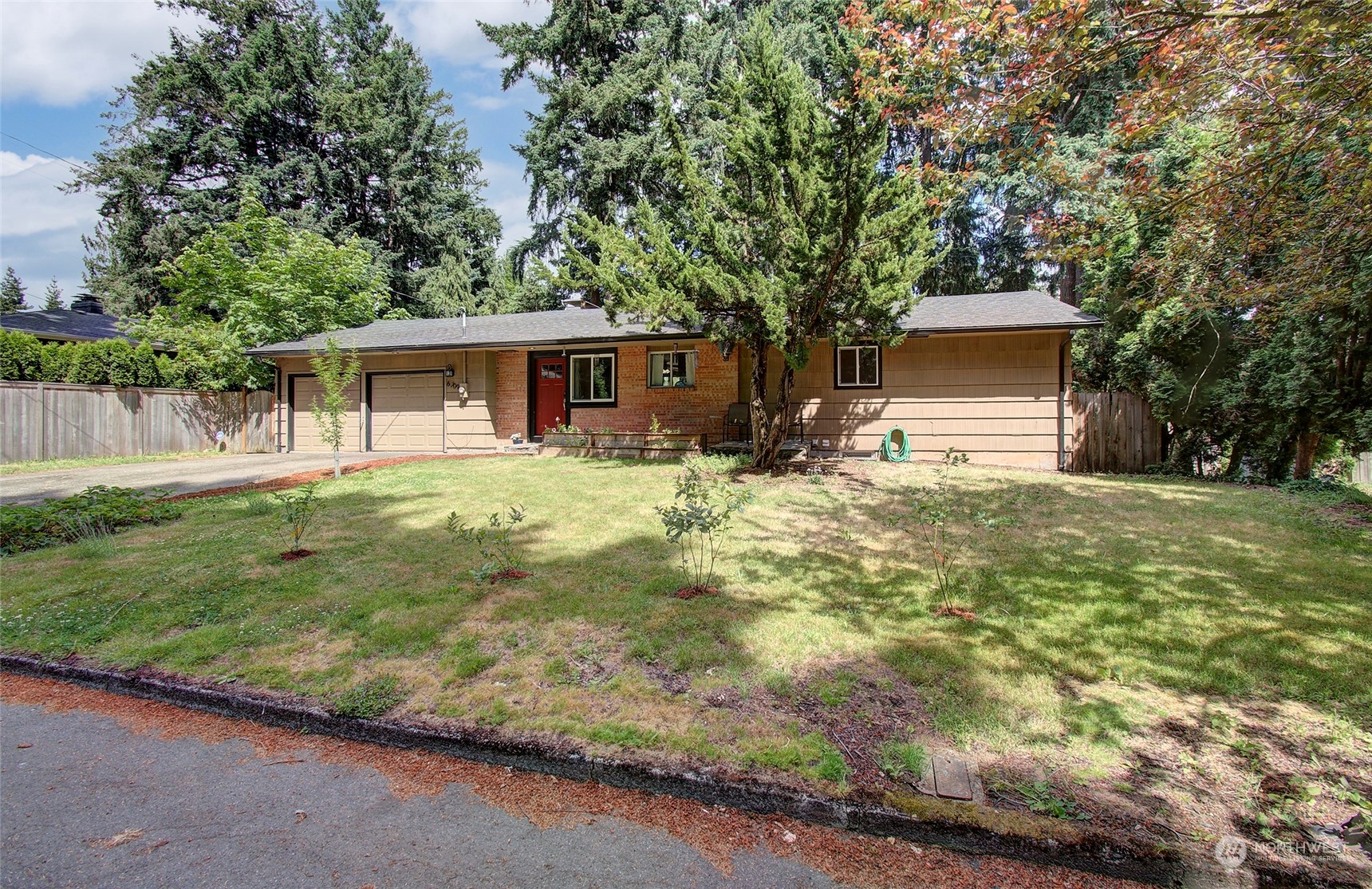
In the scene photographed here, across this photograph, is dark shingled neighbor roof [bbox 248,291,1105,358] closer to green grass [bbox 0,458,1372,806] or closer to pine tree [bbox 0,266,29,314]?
green grass [bbox 0,458,1372,806]

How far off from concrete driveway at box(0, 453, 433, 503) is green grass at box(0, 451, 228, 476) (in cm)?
51

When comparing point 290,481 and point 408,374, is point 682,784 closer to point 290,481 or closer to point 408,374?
point 290,481

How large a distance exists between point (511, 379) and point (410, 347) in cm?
248

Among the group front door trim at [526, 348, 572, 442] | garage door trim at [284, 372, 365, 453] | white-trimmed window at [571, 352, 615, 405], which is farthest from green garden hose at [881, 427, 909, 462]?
garage door trim at [284, 372, 365, 453]

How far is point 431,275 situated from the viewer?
2778 cm

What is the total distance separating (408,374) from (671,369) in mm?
7276

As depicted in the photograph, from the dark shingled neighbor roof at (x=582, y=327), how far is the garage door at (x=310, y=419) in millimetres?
943

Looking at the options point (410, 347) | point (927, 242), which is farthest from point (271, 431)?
point (927, 242)

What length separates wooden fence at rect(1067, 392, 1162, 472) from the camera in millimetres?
11984

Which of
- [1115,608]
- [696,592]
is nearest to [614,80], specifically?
[696,592]

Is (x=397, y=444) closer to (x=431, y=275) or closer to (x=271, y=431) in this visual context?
(x=271, y=431)

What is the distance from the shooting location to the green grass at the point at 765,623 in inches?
120

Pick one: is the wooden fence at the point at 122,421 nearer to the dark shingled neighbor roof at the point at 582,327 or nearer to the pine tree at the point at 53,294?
the dark shingled neighbor roof at the point at 582,327

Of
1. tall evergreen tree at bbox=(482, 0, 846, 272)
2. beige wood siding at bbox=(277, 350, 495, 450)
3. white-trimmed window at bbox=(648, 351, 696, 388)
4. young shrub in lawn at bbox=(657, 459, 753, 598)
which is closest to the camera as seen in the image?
young shrub in lawn at bbox=(657, 459, 753, 598)
